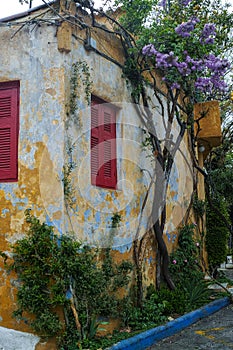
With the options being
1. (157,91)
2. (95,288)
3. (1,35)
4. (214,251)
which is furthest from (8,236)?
(214,251)

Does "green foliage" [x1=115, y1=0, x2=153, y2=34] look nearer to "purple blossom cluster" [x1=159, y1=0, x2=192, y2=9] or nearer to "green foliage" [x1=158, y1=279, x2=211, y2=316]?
"purple blossom cluster" [x1=159, y1=0, x2=192, y2=9]

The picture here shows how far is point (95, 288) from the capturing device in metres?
6.04

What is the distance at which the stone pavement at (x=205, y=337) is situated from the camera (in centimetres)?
627

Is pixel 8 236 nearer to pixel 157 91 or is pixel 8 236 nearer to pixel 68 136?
pixel 68 136

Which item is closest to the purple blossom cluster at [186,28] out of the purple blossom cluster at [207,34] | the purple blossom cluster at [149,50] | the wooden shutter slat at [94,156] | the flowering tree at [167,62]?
the flowering tree at [167,62]

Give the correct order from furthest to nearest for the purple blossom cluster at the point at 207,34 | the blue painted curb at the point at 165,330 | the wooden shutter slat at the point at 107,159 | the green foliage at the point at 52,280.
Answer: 1. the purple blossom cluster at the point at 207,34
2. the wooden shutter slat at the point at 107,159
3. the blue painted curb at the point at 165,330
4. the green foliage at the point at 52,280

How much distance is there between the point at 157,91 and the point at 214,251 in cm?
503

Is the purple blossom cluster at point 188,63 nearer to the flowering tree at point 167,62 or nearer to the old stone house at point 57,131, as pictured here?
the flowering tree at point 167,62

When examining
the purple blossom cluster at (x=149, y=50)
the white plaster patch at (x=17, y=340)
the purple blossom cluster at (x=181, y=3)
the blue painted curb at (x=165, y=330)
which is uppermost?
the purple blossom cluster at (x=181, y=3)

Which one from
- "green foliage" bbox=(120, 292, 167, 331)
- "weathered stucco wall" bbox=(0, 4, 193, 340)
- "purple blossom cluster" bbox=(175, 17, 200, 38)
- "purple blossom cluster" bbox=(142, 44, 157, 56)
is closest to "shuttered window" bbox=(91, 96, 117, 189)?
"weathered stucco wall" bbox=(0, 4, 193, 340)

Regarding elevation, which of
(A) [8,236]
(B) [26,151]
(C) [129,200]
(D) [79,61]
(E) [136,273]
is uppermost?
(D) [79,61]

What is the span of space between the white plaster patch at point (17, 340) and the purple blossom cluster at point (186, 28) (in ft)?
17.8

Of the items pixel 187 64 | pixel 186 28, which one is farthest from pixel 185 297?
pixel 186 28

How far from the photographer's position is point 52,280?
5.71m
